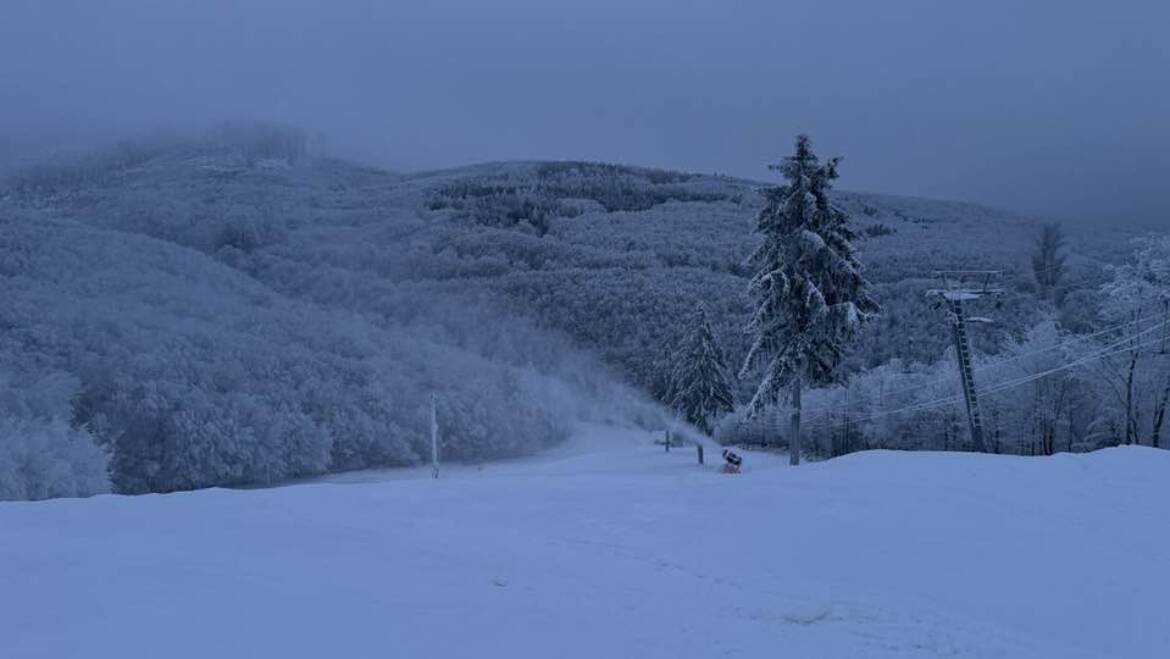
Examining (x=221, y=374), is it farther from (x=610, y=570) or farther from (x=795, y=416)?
(x=610, y=570)

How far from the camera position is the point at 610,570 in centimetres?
890

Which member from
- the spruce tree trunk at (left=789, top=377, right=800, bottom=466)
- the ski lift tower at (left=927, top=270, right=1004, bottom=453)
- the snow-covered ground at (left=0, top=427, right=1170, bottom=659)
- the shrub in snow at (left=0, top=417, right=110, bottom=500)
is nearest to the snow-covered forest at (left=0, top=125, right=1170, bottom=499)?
the shrub in snow at (left=0, top=417, right=110, bottom=500)

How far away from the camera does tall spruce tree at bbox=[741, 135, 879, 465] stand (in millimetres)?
22625

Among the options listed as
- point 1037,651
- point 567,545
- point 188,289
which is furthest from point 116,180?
point 1037,651

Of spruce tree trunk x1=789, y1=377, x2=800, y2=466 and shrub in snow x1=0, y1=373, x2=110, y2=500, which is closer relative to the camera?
shrub in snow x1=0, y1=373, x2=110, y2=500

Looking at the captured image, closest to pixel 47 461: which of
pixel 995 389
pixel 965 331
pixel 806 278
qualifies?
pixel 806 278

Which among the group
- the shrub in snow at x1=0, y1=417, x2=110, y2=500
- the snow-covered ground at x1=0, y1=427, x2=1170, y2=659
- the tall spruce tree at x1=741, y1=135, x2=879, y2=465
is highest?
the tall spruce tree at x1=741, y1=135, x2=879, y2=465

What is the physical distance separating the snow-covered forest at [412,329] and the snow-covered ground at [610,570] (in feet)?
41.5

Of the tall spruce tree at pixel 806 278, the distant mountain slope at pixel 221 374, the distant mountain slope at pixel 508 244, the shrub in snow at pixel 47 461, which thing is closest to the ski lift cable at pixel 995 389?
the distant mountain slope at pixel 508 244

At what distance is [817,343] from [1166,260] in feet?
63.7

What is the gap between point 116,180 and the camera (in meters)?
71.4

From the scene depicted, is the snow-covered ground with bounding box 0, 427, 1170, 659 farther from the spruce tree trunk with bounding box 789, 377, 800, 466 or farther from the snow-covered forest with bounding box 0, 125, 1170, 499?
the snow-covered forest with bounding box 0, 125, 1170, 499

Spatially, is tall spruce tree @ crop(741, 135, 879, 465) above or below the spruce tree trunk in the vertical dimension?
above

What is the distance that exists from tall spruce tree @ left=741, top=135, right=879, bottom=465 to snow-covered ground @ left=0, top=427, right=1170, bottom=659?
903 centimetres
